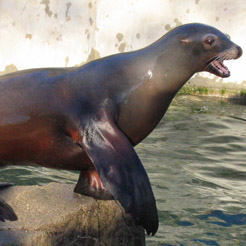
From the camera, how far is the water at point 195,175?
14.9 ft

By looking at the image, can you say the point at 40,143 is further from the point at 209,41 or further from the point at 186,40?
the point at 209,41

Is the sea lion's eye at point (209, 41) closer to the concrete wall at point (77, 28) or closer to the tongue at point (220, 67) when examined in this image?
the tongue at point (220, 67)

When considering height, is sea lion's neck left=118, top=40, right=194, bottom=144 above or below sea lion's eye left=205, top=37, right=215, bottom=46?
below

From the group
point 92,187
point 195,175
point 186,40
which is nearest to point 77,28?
point 195,175

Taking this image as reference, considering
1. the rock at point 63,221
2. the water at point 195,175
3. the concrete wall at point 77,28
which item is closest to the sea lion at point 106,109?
the rock at point 63,221

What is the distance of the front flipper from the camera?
10.9 ft

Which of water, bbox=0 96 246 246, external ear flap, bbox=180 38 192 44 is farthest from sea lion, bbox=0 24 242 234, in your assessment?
water, bbox=0 96 246 246

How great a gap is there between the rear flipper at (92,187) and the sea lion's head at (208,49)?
0.97 meters

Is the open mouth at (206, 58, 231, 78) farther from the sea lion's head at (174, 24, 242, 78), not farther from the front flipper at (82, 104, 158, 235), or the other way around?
the front flipper at (82, 104, 158, 235)

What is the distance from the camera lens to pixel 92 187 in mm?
3807

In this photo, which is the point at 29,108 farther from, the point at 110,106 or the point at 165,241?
the point at 165,241

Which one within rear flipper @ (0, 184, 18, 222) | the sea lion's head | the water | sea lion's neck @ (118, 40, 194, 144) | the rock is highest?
the sea lion's head

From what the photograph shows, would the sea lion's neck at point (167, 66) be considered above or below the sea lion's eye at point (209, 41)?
below

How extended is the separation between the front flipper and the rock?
332 millimetres
